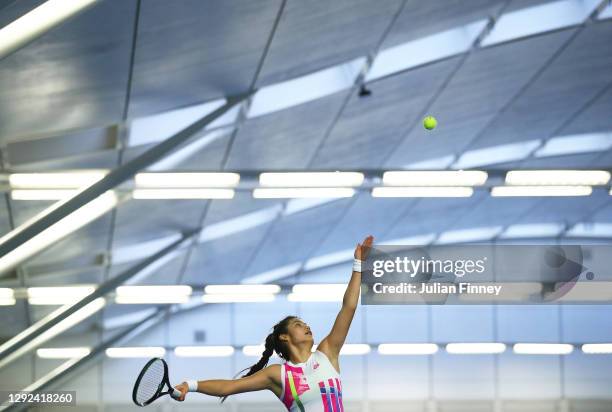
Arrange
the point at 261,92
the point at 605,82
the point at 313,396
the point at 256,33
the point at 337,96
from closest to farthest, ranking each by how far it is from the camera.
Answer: the point at 313,396 → the point at 256,33 → the point at 261,92 → the point at 337,96 → the point at 605,82

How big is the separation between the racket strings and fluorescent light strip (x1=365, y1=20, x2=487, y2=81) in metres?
8.18

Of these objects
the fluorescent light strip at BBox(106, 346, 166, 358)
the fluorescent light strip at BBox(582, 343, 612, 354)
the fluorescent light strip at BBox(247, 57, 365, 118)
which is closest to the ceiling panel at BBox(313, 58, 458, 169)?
the fluorescent light strip at BBox(247, 57, 365, 118)

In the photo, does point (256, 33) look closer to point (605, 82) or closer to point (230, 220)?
point (605, 82)

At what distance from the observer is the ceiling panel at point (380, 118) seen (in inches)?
578

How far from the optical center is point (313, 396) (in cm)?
602

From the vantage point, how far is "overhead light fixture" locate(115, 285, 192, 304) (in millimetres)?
19234

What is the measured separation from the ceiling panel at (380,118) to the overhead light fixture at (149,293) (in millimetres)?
3459

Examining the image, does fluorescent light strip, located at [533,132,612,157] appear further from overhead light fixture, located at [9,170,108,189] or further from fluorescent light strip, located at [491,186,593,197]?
overhead light fixture, located at [9,170,108,189]

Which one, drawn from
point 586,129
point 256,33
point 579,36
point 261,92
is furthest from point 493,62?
point 586,129

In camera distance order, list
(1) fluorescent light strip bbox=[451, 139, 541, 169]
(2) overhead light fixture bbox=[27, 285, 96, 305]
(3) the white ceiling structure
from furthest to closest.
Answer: (1) fluorescent light strip bbox=[451, 139, 541, 169]
(2) overhead light fixture bbox=[27, 285, 96, 305]
(3) the white ceiling structure

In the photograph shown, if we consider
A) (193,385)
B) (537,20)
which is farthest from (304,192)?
(193,385)

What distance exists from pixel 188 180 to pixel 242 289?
8397mm

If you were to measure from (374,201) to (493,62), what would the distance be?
7.56 m

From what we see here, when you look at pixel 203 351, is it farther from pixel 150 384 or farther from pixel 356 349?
pixel 150 384
